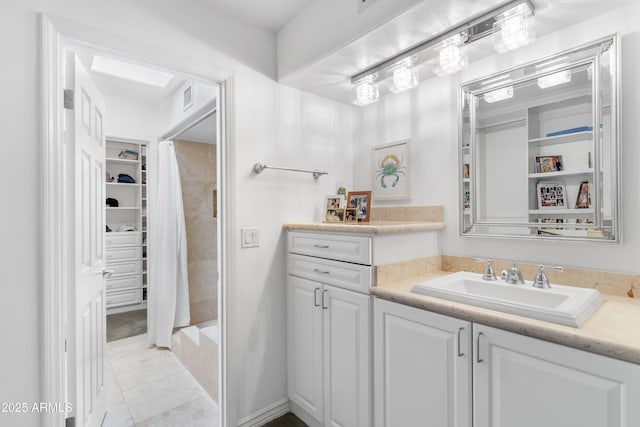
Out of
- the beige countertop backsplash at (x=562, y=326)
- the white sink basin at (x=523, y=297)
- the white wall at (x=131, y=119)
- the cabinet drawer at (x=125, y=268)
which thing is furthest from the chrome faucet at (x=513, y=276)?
the cabinet drawer at (x=125, y=268)

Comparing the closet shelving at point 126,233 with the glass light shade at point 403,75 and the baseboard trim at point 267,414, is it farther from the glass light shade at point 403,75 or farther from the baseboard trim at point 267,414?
the glass light shade at point 403,75

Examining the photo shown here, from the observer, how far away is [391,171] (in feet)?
6.93

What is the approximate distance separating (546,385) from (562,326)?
0.18 metres

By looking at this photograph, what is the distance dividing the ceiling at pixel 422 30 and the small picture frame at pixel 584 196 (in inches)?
27.8

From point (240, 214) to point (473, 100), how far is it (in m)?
1.45

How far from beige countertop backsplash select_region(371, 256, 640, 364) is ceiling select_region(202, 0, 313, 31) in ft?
5.01

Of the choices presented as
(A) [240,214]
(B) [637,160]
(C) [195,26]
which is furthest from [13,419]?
(B) [637,160]

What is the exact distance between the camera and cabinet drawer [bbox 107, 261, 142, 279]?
4.02 m

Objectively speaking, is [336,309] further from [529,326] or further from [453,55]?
[453,55]

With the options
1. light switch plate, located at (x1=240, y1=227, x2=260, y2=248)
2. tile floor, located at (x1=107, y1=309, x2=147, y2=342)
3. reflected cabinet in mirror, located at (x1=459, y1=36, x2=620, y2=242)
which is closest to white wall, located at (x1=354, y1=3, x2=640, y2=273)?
reflected cabinet in mirror, located at (x1=459, y1=36, x2=620, y2=242)

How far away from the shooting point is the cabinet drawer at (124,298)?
3.98 meters

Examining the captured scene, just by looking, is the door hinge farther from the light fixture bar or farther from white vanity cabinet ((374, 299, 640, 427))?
white vanity cabinet ((374, 299, 640, 427))

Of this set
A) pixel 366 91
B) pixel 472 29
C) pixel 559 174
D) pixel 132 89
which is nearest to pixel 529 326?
pixel 559 174

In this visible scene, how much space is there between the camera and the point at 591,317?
1034 millimetres
